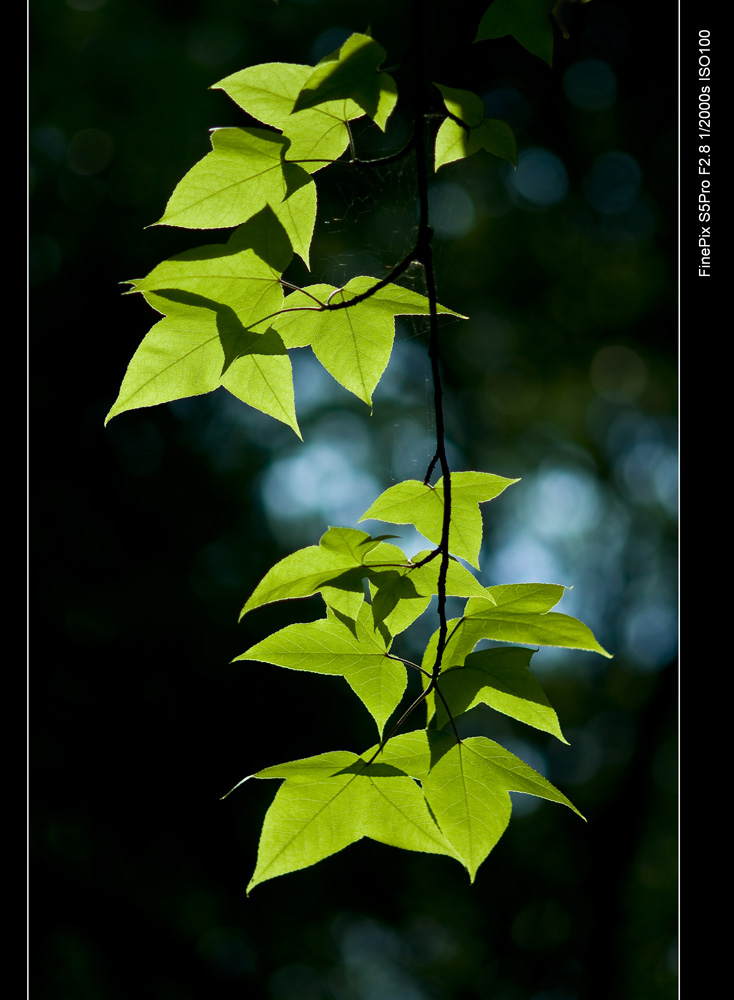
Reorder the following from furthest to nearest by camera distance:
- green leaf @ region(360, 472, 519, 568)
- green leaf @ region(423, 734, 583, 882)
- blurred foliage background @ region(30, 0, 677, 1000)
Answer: blurred foliage background @ region(30, 0, 677, 1000) < green leaf @ region(360, 472, 519, 568) < green leaf @ region(423, 734, 583, 882)

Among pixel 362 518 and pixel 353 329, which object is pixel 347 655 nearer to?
pixel 362 518

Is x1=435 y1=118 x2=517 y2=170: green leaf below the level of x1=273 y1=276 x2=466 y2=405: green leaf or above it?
above

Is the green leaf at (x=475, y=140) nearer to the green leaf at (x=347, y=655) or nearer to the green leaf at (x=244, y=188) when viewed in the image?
the green leaf at (x=244, y=188)

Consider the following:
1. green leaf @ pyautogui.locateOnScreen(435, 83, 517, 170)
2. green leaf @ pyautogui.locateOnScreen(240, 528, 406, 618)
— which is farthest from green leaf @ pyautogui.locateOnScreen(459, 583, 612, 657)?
green leaf @ pyautogui.locateOnScreen(435, 83, 517, 170)

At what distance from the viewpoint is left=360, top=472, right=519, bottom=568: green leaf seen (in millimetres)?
583

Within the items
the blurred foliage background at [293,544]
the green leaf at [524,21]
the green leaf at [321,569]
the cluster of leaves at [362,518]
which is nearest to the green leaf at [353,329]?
the cluster of leaves at [362,518]

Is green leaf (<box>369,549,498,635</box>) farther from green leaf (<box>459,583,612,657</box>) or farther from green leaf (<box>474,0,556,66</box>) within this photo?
green leaf (<box>474,0,556,66</box>)

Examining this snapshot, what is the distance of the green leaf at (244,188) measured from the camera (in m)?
0.50

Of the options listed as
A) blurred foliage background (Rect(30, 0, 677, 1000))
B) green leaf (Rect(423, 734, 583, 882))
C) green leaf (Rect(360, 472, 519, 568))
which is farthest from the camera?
blurred foliage background (Rect(30, 0, 677, 1000))

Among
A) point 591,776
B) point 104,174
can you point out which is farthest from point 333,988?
point 104,174

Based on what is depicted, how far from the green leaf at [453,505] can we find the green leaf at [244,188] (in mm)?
199

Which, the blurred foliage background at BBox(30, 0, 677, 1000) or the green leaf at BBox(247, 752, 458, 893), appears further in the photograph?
the blurred foliage background at BBox(30, 0, 677, 1000)

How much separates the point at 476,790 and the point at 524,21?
614mm
